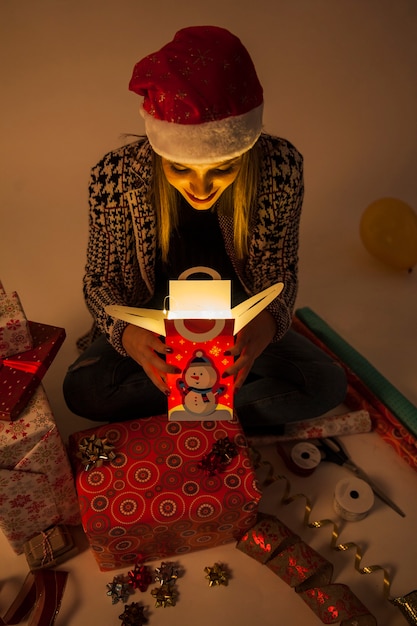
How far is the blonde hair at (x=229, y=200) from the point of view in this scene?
99 cm

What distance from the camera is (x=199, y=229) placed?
1.12 metres

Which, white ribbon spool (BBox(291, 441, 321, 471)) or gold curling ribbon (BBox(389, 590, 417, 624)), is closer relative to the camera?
gold curling ribbon (BBox(389, 590, 417, 624))

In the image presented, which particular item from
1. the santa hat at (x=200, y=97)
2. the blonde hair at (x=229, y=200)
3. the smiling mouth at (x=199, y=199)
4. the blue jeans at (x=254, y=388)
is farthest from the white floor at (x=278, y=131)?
the santa hat at (x=200, y=97)

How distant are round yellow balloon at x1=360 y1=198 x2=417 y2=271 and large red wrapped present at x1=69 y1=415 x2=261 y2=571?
0.87 m

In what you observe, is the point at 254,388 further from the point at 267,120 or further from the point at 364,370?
the point at 267,120

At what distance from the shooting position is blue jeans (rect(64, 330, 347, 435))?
1207 mm

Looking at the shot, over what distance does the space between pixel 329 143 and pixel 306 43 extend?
372mm

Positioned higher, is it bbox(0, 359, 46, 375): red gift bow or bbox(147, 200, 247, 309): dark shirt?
bbox(147, 200, 247, 309): dark shirt

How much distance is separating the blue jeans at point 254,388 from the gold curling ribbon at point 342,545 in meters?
0.12

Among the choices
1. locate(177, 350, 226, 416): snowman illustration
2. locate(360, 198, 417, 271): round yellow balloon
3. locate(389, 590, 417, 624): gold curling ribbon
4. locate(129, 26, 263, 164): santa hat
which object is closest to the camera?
locate(129, 26, 263, 164): santa hat

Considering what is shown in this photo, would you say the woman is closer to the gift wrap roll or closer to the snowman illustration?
the snowman illustration

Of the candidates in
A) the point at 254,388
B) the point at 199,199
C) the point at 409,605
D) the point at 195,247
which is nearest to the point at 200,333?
the point at 199,199

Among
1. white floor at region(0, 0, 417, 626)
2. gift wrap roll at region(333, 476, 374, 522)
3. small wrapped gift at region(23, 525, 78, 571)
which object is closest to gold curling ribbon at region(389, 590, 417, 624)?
gift wrap roll at region(333, 476, 374, 522)

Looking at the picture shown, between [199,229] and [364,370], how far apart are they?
0.62 m
